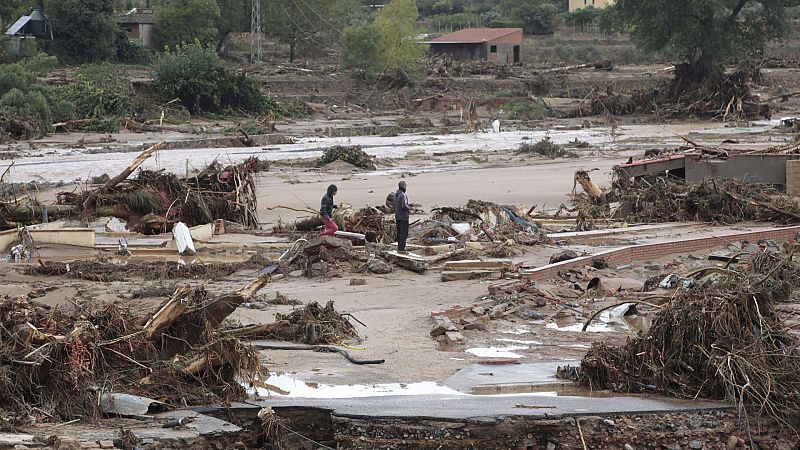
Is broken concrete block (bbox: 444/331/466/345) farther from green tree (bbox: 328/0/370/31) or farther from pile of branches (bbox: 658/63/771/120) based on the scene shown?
green tree (bbox: 328/0/370/31)

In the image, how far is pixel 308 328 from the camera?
496 inches

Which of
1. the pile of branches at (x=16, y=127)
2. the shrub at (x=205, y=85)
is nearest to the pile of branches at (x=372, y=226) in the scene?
the pile of branches at (x=16, y=127)

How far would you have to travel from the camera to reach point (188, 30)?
215 ft

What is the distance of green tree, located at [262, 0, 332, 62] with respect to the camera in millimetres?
72250

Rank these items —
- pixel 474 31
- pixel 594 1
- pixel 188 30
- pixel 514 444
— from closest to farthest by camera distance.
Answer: pixel 514 444
pixel 188 30
pixel 474 31
pixel 594 1

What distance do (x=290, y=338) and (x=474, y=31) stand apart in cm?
6533

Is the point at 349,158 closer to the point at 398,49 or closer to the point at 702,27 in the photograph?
the point at 702,27

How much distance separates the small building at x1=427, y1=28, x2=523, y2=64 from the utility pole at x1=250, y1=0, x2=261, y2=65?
11.1 meters

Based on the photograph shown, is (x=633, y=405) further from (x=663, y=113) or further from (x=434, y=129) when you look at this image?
(x=663, y=113)

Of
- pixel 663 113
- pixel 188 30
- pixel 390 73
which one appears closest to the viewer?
pixel 663 113

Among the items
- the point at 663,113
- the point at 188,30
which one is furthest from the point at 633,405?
the point at 188,30

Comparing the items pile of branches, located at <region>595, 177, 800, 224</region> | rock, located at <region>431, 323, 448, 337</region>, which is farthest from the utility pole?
rock, located at <region>431, 323, 448, 337</region>

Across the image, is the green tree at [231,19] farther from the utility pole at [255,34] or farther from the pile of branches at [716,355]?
the pile of branches at [716,355]

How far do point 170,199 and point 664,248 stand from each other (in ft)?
27.4
